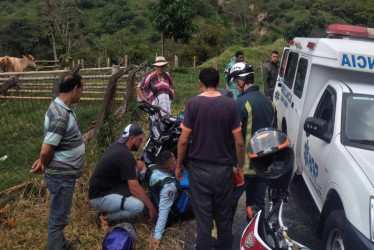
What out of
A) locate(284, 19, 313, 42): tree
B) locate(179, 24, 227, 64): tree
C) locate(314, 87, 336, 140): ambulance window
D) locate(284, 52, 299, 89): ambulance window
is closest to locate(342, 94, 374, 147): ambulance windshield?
locate(314, 87, 336, 140): ambulance window

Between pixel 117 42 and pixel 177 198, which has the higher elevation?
pixel 177 198

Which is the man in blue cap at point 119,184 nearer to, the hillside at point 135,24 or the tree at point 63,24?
the hillside at point 135,24

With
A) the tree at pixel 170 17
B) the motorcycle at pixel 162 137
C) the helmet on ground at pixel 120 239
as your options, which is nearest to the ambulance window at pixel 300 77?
the motorcycle at pixel 162 137

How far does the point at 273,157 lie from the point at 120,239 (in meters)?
1.66

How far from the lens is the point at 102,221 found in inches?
162

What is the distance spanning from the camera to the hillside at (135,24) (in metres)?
38.4

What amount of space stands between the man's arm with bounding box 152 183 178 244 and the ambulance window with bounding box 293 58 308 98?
7.80 ft

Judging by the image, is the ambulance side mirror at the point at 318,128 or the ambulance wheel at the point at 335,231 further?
the ambulance side mirror at the point at 318,128

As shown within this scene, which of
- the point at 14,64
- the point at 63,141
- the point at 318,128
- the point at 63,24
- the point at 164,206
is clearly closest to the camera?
the point at 63,141

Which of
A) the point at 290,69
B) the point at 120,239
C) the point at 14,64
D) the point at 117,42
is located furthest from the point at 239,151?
the point at 117,42

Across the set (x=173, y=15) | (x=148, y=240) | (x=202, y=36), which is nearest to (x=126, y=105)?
(x=148, y=240)

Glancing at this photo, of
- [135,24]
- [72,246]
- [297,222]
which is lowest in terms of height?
[135,24]

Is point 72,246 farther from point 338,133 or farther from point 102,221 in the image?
point 338,133

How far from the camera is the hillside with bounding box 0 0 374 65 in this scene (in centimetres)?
3841
